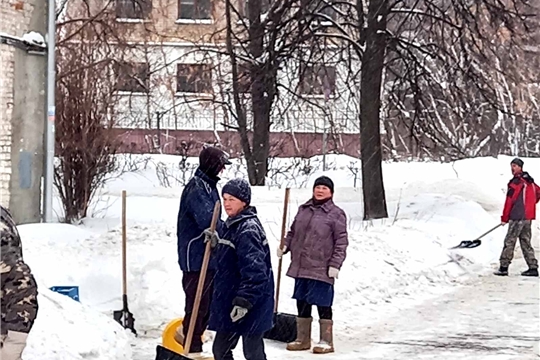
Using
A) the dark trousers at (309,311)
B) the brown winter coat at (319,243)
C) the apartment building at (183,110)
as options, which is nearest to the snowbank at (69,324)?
the dark trousers at (309,311)

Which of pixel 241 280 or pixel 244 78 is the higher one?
pixel 244 78

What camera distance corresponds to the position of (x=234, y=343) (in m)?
6.43

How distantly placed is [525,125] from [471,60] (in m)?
23.9

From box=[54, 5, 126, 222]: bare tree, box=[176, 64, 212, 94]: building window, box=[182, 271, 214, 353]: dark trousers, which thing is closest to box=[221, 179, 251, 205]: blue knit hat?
box=[182, 271, 214, 353]: dark trousers

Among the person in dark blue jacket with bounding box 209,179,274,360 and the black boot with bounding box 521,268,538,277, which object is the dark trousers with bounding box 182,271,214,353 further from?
the black boot with bounding box 521,268,538,277

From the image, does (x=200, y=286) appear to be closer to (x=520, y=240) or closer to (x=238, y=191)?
(x=238, y=191)

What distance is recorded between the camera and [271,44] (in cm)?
1727

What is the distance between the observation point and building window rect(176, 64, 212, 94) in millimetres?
24156

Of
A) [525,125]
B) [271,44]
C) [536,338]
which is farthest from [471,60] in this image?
[525,125]

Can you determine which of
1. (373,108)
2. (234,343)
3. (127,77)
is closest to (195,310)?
(234,343)

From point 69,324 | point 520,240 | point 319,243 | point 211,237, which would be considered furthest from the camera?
point 520,240

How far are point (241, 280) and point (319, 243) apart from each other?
2294 millimetres

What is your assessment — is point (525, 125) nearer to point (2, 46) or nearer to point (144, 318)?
point (2, 46)

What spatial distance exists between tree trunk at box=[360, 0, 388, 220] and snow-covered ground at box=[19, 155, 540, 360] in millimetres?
486
